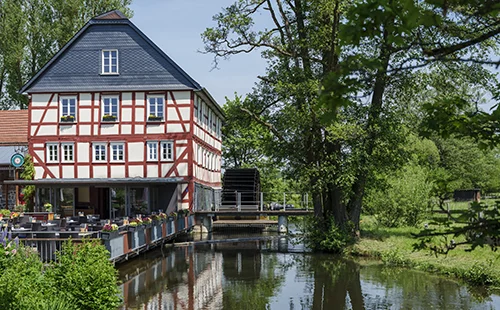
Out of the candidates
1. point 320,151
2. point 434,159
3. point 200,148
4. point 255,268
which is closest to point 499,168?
point 434,159

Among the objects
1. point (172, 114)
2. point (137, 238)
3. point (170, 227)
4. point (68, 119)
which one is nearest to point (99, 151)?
point (68, 119)

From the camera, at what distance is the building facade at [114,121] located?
104 ft

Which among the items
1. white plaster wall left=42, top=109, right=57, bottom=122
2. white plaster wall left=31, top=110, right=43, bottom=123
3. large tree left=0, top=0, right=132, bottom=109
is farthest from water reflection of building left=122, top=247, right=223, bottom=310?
large tree left=0, top=0, right=132, bottom=109

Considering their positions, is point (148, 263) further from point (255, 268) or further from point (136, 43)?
point (136, 43)

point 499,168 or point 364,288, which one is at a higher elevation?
point 499,168

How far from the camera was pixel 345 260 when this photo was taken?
22172mm

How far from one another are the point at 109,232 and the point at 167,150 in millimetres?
14838

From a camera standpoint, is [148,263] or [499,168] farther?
[499,168]

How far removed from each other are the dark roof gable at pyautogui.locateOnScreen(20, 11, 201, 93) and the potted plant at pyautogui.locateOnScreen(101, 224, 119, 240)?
14.9 meters

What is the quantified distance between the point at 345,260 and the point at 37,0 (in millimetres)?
31160

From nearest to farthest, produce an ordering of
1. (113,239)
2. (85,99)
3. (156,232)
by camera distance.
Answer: (113,239) < (156,232) < (85,99)

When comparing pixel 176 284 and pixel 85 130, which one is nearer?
pixel 176 284

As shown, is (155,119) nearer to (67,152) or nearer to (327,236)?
(67,152)

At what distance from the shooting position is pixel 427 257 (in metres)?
20.5
